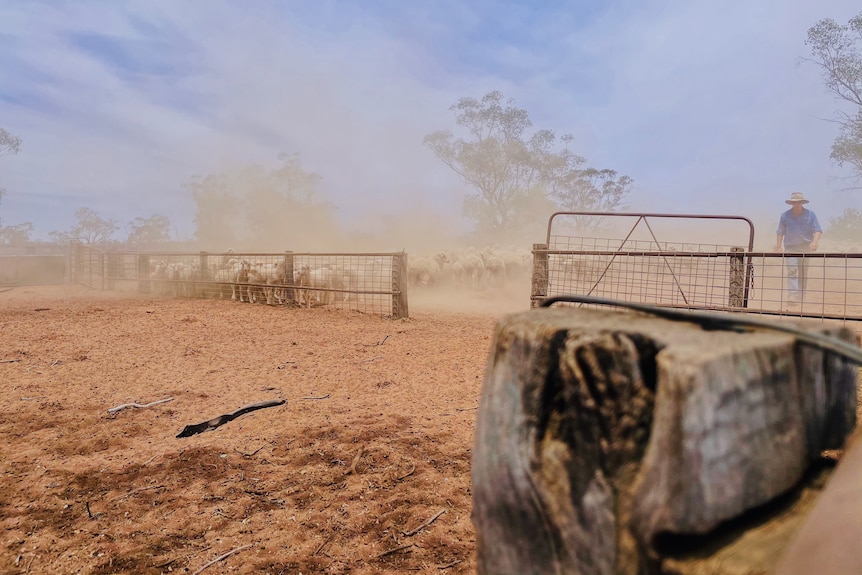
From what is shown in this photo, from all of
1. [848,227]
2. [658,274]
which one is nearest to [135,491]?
[658,274]

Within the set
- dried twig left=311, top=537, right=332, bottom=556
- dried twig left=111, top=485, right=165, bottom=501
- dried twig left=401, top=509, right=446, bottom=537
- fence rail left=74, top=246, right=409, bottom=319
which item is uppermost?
fence rail left=74, top=246, right=409, bottom=319

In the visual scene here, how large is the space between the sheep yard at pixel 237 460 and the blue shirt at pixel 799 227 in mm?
5574

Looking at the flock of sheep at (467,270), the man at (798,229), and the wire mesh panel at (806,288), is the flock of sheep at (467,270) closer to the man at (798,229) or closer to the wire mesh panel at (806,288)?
the wire mesh panel at (806,288)

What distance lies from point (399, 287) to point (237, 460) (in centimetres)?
590

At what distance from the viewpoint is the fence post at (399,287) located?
8.64m

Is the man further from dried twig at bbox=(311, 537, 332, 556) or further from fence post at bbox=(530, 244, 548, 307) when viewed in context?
dried twig at bbox=(311, 537, 332, 556)

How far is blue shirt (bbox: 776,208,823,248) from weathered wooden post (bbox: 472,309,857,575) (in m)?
8.32

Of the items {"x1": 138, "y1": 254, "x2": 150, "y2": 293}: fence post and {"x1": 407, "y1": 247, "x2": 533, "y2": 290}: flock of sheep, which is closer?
{"x1": 138, "y1": 254, "x2": 150, "y2": 293}: fence post

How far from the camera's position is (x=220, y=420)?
3533 mm

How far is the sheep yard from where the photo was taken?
204 centimetres

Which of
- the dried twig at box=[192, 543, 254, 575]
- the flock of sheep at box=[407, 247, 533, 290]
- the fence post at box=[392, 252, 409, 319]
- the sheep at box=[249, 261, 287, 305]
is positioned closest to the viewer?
the dried twig at box=[192, 543, 254, 575]

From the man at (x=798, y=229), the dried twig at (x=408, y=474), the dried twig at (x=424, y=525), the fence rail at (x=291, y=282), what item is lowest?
the dried twig at (x=424, y=525)

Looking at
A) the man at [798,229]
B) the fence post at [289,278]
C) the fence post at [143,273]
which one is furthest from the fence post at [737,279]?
the fence post at [143,273]

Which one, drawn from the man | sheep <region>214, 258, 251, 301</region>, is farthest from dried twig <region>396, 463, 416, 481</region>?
sheep <region>214, 258, 251, 301</region>
